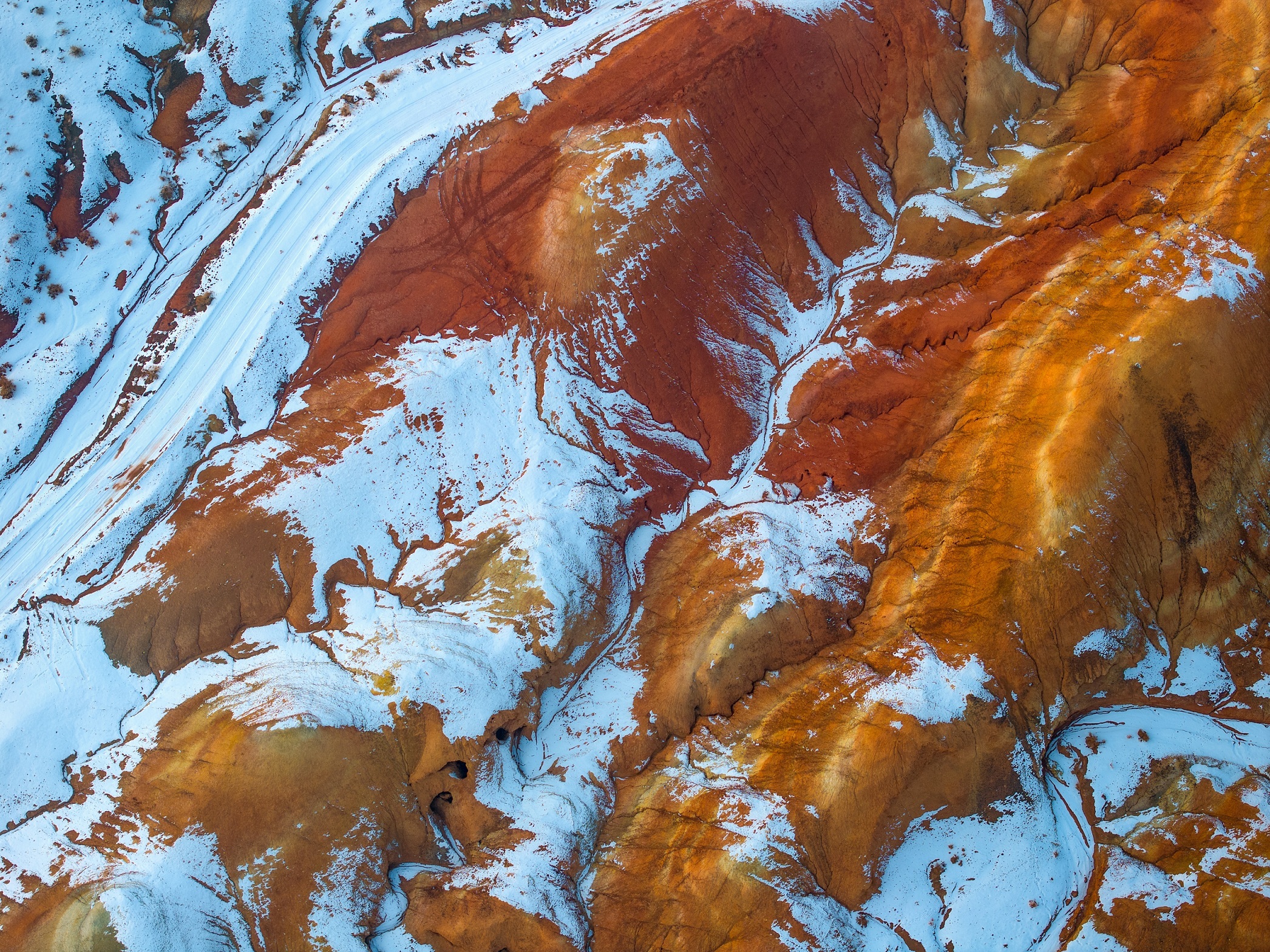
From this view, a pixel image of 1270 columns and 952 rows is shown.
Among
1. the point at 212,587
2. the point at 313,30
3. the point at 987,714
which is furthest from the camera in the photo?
the point at 313,30

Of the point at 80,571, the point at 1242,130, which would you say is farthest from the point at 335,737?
the point at 1242,130

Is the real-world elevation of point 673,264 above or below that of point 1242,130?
below

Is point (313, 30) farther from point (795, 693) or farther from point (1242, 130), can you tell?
point (1242, 130)

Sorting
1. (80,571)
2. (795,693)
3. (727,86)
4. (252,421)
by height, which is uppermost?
(727,86)

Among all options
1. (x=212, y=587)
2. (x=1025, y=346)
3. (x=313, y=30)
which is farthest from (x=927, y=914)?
(x=313, y=30)

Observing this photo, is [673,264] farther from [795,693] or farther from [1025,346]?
[795,693]

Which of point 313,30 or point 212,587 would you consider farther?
point 313,30

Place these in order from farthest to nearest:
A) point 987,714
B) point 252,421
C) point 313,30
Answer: point 313,30 < point 252,421 < point 987,714
